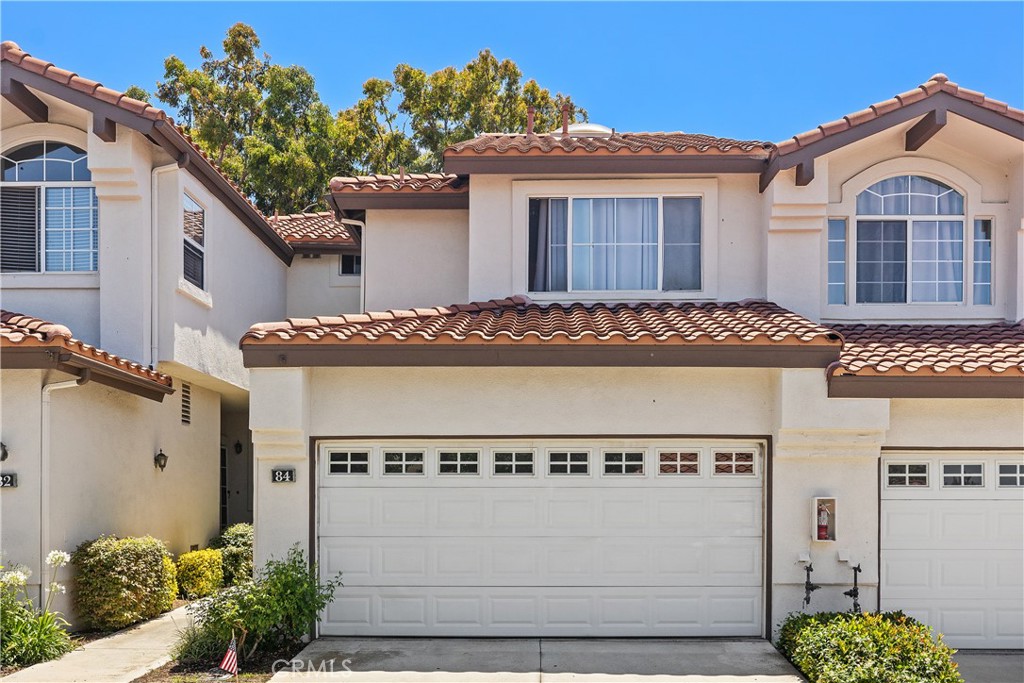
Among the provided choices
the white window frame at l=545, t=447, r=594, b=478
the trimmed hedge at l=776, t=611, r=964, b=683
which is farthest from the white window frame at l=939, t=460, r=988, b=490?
the white window frame at l=545, t=447, r=594, b=478

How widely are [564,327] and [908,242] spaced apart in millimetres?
5817

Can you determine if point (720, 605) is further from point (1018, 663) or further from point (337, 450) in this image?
point (337, 450)

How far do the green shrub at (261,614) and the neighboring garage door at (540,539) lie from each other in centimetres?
60

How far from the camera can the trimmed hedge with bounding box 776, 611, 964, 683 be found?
8.70 m

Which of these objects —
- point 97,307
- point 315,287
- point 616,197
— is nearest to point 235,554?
point 97,307

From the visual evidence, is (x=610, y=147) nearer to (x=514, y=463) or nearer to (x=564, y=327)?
(x=564, y=327)

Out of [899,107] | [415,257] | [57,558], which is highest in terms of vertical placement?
[899,107]

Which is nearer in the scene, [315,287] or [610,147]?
[610,147]

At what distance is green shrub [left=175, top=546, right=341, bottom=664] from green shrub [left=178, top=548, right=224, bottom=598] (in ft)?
12.3

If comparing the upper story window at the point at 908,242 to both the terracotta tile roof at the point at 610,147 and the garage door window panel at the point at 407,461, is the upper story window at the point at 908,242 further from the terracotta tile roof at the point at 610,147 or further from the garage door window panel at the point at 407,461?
the garage door window panel at the point at 407,461

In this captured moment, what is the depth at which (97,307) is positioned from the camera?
43.3 feet

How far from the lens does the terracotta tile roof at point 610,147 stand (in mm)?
13297

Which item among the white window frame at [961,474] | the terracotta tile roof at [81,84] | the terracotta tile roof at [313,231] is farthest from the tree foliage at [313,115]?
the white window frame at [961,474]

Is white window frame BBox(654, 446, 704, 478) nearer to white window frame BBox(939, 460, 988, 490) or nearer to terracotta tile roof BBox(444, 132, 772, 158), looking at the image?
white window frame BBox(939, 460, 988, 490)
